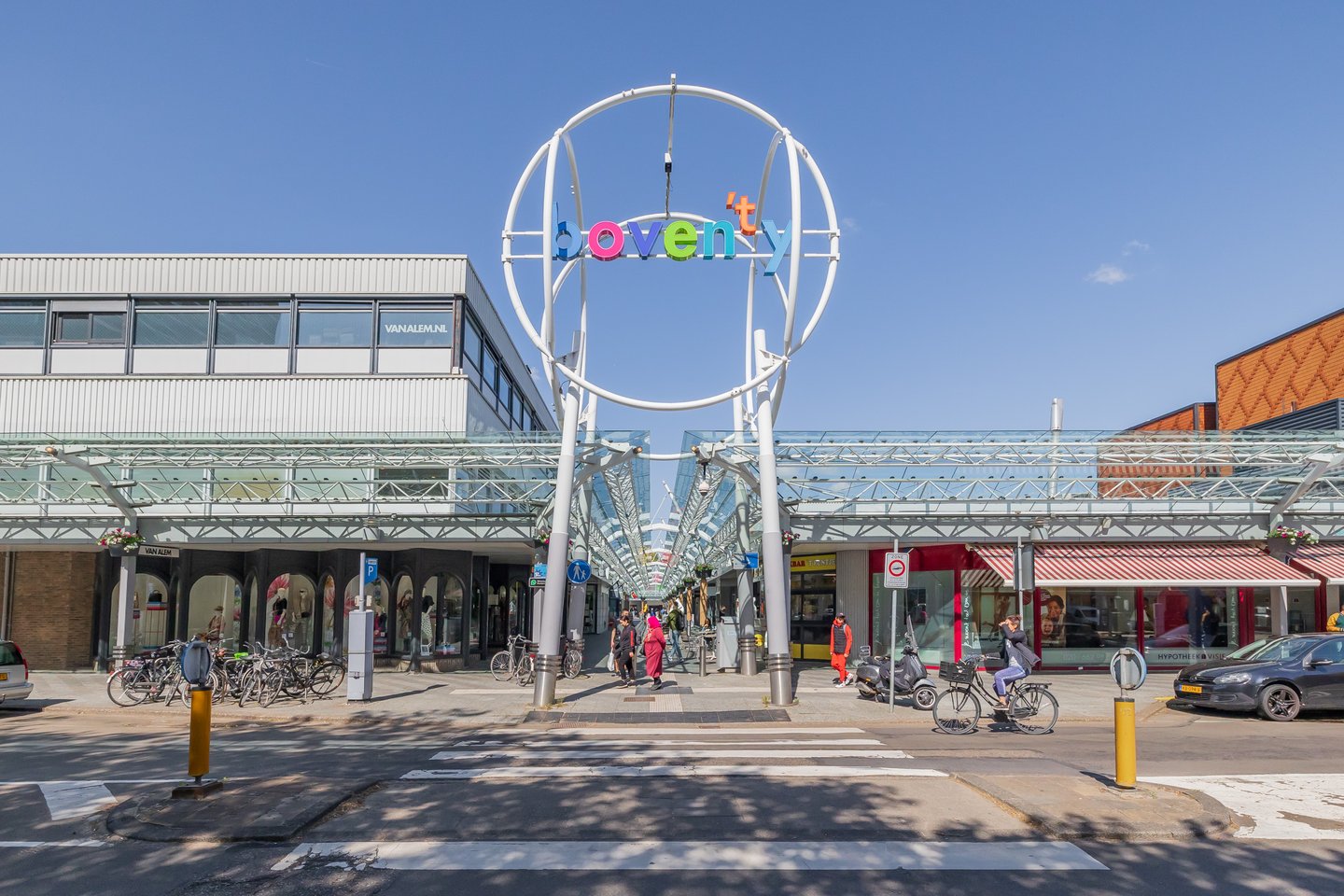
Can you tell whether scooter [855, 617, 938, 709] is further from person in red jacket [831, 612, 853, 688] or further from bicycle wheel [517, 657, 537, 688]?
bicycle wheel [517, 657, 537, 688]

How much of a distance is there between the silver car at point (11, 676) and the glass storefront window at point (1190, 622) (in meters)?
24.3

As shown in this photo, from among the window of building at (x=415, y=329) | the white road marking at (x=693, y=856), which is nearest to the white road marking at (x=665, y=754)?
the white road marking at (x=693, y=856)

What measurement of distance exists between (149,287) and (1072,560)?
26.1m

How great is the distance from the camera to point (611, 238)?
18.1 metres

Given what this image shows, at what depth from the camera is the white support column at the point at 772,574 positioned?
17.3 metres

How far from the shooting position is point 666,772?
35.1ft

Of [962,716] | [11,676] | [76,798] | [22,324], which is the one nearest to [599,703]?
[962,716]

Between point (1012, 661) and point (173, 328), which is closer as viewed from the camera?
point (1012, 661)

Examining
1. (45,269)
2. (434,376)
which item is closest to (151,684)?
(434,376)

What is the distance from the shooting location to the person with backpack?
14336 mm

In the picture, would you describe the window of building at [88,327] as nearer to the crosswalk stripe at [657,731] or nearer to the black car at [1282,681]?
the crosswalk stripe at [657,731]

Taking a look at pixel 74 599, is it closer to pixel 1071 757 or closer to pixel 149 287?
pixel 149 287

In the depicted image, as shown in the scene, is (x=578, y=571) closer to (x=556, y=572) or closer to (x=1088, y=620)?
(x=556, y=572)

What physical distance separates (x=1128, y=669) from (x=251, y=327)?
82.4 ft
